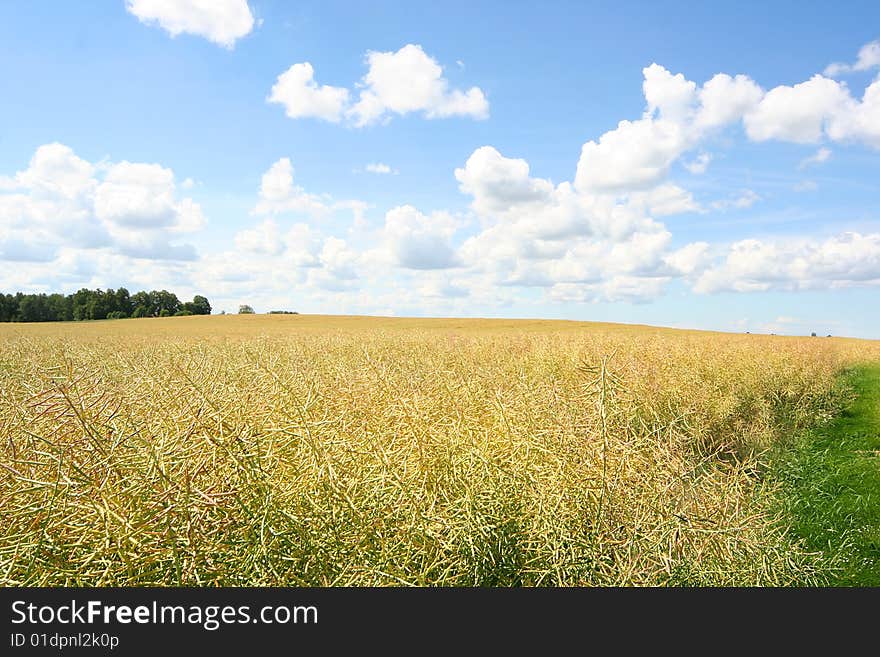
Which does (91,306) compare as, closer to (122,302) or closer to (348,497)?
(122,302)

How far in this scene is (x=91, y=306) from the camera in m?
72.2

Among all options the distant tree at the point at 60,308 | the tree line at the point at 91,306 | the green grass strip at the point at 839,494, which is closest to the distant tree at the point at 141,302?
the tree line at the point at 91,306

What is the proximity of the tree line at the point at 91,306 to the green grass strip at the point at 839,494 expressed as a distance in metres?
77.5

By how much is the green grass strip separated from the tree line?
254 feet

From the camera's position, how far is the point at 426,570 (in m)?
2.60

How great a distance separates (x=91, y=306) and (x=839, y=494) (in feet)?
268

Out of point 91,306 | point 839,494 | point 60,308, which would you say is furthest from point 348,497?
point 60,308

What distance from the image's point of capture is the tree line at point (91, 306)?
235ft

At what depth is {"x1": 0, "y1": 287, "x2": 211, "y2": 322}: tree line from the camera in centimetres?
7169

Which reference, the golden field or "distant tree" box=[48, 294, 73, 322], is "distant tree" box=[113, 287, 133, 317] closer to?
"distant tree" box=[48, 294, 73, 322]

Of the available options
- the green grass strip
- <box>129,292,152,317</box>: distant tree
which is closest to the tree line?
<box>129,292,152,317</box>: distant tree

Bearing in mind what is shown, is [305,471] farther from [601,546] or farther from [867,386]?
[867,386]

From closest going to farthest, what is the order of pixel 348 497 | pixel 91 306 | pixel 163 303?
pixel 348 497
pixel 91 306
pixel 163 303

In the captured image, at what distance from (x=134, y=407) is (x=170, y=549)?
1351 mm
